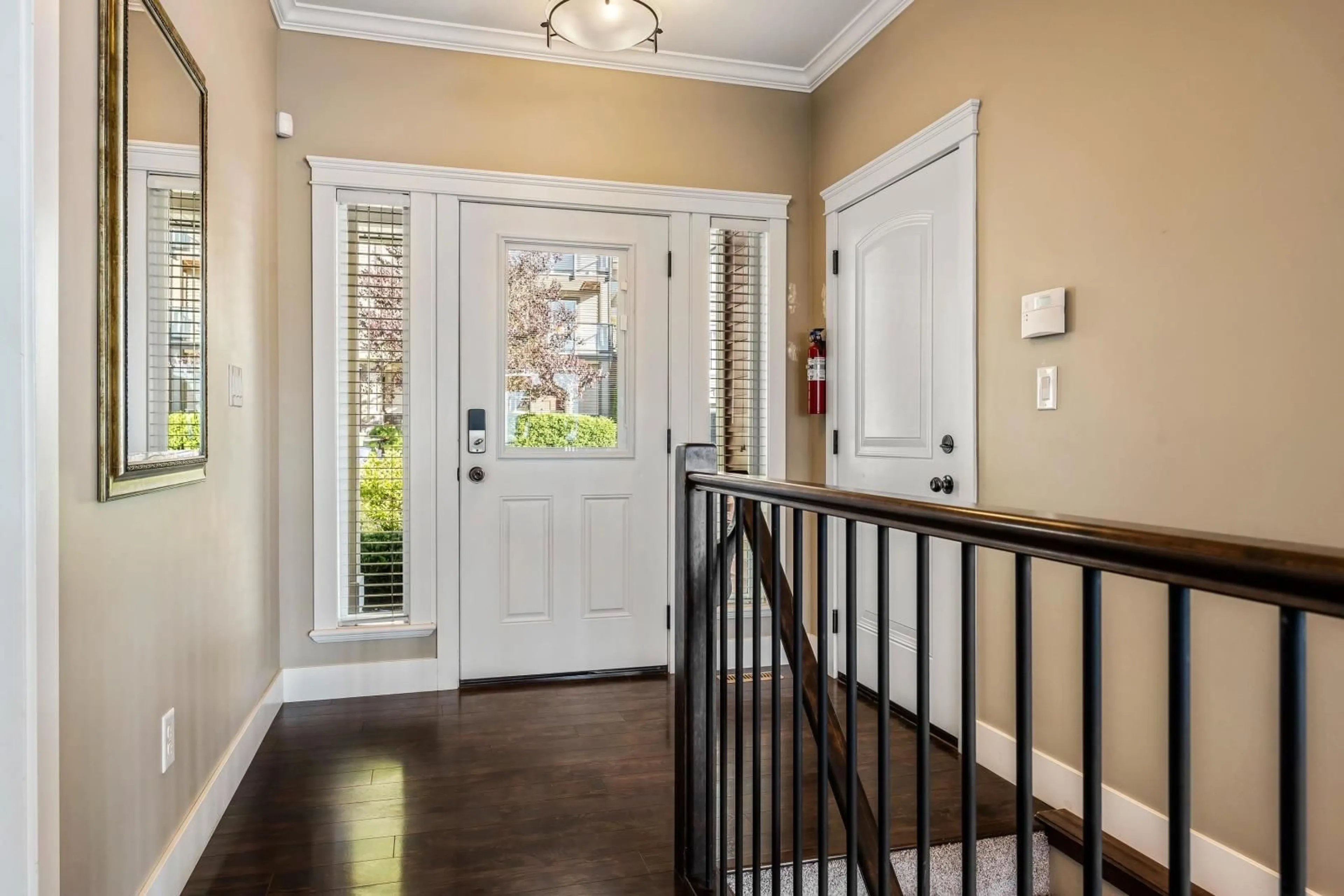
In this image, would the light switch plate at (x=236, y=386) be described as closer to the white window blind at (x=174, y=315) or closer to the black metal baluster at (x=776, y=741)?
the white window blind at (x=174, y=315)

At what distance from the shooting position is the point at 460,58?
311 centimetres

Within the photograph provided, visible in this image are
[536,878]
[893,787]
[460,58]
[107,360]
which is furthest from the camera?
[460,58]

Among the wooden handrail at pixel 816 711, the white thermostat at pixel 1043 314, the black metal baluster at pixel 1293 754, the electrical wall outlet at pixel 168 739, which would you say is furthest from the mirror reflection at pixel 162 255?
the white thermostat at pixel 1043 314

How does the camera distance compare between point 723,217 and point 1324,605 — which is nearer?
point 1324,605

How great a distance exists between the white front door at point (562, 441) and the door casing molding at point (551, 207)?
0.14 ft

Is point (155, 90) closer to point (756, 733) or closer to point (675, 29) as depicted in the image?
point (756, 733)

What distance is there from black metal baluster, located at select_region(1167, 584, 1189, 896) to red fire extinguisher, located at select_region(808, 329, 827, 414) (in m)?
2.73

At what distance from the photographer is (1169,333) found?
183cm

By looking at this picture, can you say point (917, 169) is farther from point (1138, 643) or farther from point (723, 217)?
point (1138, 643)

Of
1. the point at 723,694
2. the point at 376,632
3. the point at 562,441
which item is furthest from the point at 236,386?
the point at 723,694

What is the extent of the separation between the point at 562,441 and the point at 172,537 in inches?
64.8

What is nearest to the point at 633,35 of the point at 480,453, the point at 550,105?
the point at 550,105

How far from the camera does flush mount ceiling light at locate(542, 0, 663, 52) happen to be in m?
2.48

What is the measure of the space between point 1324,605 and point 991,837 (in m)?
1.76
